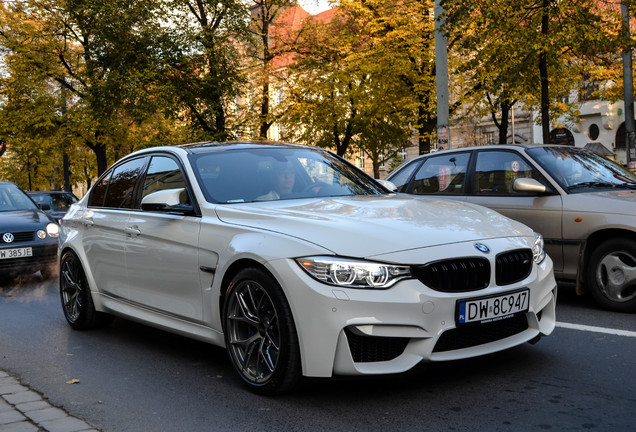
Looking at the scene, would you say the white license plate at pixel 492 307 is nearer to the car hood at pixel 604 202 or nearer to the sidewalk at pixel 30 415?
the sidewalk at pixel 30 415

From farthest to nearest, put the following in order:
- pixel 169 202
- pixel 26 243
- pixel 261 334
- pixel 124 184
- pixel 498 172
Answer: pixel 26 243 → pixel 498 172 → pixel 124 184 → pixel 169 202 → pixel 261 334

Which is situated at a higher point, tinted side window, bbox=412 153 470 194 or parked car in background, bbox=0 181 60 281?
tinted side window, bbox=412 153 470 194

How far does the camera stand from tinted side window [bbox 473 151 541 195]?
24.8ft

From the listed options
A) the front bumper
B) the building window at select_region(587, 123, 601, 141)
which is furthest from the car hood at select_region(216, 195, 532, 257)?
the building window at select_region(587, 123, 601, 141)

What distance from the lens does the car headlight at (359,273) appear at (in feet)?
12.7

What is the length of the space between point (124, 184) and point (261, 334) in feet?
8.61

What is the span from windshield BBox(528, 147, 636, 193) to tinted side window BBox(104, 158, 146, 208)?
3.95 m

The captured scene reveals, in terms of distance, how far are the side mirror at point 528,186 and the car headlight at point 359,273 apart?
11.5 feet

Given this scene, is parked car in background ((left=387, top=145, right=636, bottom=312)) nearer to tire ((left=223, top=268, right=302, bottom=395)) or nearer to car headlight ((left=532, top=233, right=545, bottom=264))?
car headlight ((left=532, top=233, right=545, bottom=264))

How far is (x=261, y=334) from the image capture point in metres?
4.34

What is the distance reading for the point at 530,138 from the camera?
43.1 m

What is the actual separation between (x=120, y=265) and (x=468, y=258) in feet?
9.96

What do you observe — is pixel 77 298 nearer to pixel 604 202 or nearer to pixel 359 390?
pixel 359 390

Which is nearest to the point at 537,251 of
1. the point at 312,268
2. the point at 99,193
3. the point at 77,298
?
the point at 312,268
